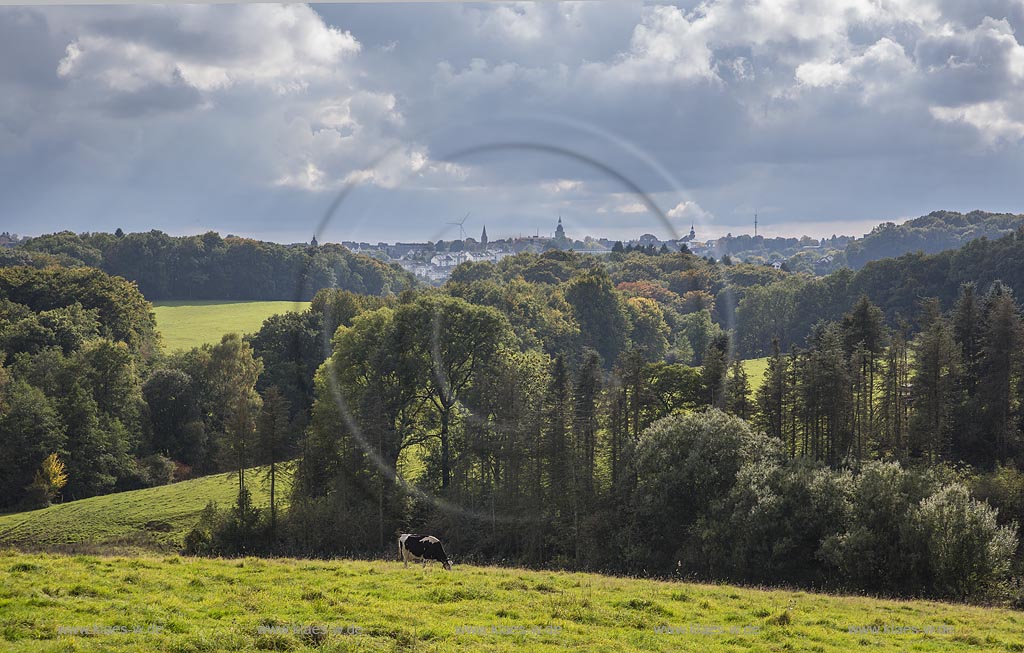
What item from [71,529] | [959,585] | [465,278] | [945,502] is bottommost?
[71,529]

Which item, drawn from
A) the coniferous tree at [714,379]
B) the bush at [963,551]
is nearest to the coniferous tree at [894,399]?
the coniferous tree at [714,379]

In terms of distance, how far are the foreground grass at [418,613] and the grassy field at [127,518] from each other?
24.3 metres

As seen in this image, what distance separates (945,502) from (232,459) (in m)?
37.4

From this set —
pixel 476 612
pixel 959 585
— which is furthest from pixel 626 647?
pixel 959 585

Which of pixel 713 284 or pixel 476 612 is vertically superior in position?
pixel 713 284

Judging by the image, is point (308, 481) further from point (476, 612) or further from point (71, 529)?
point (476, 612)

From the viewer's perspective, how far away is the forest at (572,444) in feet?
106

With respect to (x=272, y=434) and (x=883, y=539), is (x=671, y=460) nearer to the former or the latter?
(x=883, y=539)

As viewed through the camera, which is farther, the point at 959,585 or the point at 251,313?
the point at 251,313

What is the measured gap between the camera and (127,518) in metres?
Result: 47.1

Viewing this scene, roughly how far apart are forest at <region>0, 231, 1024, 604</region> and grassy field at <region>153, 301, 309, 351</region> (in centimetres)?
2855

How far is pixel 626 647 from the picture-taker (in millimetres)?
14758

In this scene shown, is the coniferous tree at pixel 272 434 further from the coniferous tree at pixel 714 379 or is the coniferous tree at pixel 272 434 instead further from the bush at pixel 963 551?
the bush at pixel 963 551

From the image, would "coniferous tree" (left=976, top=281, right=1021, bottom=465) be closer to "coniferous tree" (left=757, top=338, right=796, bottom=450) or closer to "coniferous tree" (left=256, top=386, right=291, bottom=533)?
"coniferous tree" (left=757, top=338, right=796, bottom=450)
